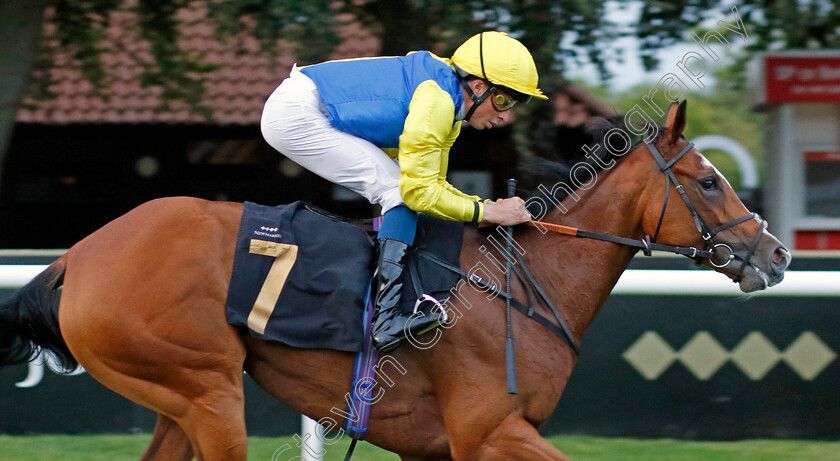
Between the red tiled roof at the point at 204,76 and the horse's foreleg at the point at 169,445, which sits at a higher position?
the horse's foreleg at the point at 169,445

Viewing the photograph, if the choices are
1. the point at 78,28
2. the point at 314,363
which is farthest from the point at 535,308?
the point at 78,28

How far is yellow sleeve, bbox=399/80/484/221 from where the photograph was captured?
116 inches

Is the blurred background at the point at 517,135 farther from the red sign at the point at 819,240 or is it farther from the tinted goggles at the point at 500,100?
the tinted goggles at the point at 500,100

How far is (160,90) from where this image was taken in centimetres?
764

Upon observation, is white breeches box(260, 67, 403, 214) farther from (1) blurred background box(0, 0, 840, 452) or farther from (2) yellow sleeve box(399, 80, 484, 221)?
(1) blurred background box(0, 0, 840, 452)

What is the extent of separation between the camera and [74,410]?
15.7 feet

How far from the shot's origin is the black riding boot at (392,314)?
299 cm

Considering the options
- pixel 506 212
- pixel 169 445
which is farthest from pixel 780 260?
pixel 169 445

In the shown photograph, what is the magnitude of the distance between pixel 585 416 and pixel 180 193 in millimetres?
8000

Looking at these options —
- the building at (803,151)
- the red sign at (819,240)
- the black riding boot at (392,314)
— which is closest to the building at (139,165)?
the building at (803,151)

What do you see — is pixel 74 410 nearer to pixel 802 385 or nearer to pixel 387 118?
pixel 387 118

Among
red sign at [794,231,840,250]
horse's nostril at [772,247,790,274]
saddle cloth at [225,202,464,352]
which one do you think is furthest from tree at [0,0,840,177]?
horse's nostril at [772,247,790,274]

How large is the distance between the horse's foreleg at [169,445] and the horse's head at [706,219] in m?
1.99

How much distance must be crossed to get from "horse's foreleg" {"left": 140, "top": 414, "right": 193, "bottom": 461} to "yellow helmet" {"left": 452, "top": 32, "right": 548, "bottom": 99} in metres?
1.79
